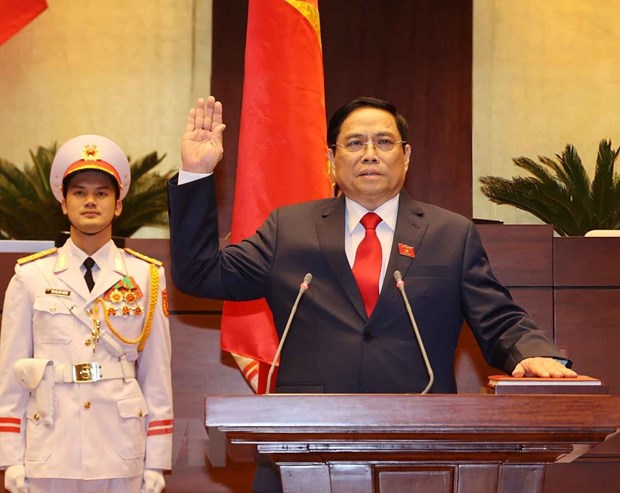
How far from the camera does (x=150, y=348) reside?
109 inches

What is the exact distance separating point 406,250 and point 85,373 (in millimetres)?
1022

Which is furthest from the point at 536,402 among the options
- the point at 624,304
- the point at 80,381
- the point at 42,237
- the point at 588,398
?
the point at 42,237

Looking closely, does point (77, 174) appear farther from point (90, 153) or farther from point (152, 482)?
point (152, 482)

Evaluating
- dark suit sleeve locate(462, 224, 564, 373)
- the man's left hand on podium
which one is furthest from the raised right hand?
the man's left hand on podium

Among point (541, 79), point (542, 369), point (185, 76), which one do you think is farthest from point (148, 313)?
point (541, 79)

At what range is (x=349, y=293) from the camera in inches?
80.0

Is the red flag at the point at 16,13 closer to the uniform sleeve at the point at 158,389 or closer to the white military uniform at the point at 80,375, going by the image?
the white military uniform at the point at 80,375

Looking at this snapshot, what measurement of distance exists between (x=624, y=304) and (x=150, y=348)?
2173 mm

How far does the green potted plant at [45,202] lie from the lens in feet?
17.5

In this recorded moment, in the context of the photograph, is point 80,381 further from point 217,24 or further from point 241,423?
point 217,24

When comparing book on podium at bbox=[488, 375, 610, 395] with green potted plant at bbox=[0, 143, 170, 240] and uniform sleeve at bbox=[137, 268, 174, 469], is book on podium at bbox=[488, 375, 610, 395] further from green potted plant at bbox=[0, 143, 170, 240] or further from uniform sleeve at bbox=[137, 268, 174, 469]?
green potted plant at bbox=[0, 143, 170, 240]

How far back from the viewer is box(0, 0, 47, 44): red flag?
5887 millimetres

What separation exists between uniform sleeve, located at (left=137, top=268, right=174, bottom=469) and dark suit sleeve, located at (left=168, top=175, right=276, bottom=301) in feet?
2.21

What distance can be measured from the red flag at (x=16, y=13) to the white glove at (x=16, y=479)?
394 cm
